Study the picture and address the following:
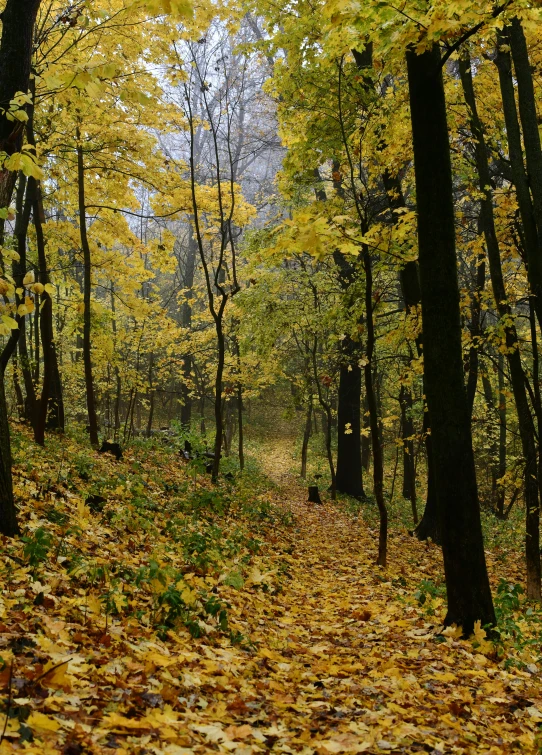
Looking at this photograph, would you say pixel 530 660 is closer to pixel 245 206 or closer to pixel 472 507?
pixel 472 507

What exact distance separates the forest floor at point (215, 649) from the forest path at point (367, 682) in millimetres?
14

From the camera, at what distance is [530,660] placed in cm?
432

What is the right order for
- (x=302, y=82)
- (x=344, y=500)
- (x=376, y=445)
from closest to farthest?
1. (x=376, y=445)
2. (x=302, y=82)
3. (x=344, y=500)

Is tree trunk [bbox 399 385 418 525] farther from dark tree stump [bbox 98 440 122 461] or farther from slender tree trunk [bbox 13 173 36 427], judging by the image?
slender tree trunk [bbox 13 173 36 427]

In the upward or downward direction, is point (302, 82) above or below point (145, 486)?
above

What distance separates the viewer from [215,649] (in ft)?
11.9

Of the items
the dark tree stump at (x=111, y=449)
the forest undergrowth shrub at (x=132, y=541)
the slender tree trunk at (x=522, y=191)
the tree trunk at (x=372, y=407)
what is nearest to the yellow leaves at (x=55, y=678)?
the forest undergrowth shrub at (x=132, y=541)

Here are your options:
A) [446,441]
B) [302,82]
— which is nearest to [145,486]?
[446,441]

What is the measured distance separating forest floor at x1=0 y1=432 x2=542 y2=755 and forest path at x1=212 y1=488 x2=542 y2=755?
1cm

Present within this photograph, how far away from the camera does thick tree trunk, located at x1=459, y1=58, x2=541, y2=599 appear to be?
22.6 feet

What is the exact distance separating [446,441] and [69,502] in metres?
4.30

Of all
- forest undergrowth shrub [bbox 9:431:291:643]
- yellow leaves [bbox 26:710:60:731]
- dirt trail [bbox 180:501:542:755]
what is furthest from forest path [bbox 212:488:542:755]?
yellow leaves [bbox 26:710:60:731]

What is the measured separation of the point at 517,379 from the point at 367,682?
4.81m

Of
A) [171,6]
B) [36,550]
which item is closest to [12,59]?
[171,6]
